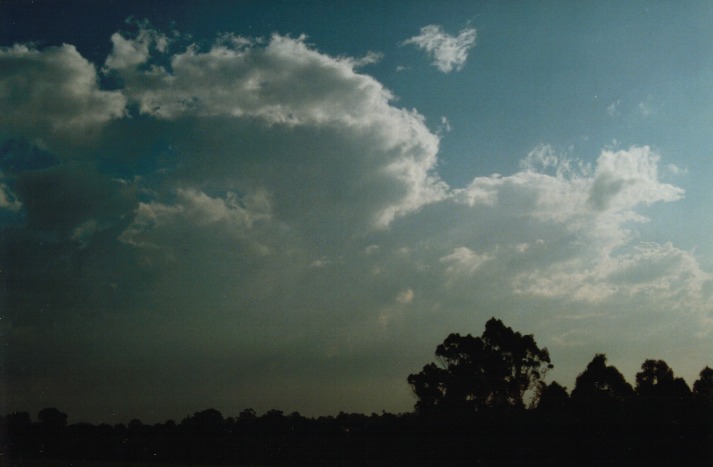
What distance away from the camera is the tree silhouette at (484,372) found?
4025 centimetres

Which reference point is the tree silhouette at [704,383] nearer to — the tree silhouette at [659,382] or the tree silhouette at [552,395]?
the tree silhouette at [659,382]

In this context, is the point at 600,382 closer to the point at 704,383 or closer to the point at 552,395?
the point at 552,395

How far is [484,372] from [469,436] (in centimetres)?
1349

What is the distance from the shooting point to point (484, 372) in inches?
1622

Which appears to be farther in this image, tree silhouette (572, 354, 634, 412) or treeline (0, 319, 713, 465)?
tree silhouette (572, 354, 634, 412)

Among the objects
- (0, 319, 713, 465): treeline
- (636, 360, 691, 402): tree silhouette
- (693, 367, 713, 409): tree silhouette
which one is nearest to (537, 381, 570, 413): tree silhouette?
(0, 319, 713, 465): treeline

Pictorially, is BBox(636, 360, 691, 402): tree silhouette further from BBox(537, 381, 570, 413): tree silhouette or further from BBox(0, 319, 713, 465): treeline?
BBox(537, 381, 570, 413): tree silhouette

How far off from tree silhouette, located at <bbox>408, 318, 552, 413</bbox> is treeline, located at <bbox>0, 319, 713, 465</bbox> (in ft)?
8.35

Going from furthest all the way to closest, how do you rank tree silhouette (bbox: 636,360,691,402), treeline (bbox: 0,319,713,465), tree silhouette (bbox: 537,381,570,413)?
tree silhouette (bbox: 537,381,570,413) → tree silhouette (bbox: 636,360,691,402) → treeline (bbox: 0,319,713,465)

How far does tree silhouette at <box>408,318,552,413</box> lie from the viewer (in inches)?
1585

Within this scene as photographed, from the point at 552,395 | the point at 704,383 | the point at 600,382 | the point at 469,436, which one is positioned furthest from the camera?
the point at 552,395

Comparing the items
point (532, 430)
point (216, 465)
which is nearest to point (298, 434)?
point (216, 465)

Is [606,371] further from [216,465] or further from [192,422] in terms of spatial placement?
[192,422]

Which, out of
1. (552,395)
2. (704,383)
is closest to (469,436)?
(552,395)
